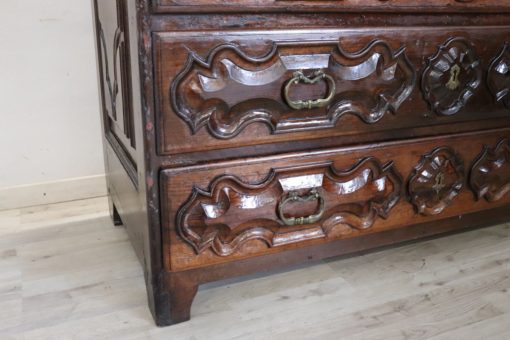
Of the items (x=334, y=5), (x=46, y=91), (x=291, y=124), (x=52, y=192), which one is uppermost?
(x=334, y=5)

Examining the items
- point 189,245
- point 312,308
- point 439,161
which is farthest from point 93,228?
point 439,161

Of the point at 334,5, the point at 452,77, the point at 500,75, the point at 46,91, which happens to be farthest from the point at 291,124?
the point at 46,91

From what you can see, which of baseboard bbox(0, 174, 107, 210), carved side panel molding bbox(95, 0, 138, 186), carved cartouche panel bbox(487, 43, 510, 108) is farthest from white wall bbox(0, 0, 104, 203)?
carved cartouche panel bbox(487, 43, 510, 108)

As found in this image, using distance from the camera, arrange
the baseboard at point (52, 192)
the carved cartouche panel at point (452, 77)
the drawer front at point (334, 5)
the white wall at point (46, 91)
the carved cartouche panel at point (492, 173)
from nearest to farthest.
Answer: the drawer front at point (334, 5) < the carved cartouche panel at point (452, 77) < the carved cartouche panel at point (492, 173) < the white wall at point (46, 91) < the baseboard at point (52, 192)

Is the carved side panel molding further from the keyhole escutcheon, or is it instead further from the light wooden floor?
the keyhole escutcheon

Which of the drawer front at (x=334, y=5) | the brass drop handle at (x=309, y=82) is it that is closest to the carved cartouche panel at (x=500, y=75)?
the drawer front at (x=334, y=5)

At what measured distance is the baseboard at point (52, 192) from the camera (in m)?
1.51

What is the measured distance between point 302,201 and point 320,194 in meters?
0.04

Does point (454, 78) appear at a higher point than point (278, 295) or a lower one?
higher

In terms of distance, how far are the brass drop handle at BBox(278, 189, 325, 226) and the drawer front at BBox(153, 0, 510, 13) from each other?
356mm

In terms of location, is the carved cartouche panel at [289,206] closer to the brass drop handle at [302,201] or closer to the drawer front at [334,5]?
the brass drop handle at [302,201]

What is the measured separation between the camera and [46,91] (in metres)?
1.45

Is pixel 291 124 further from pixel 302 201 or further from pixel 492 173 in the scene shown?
pixel 492 173

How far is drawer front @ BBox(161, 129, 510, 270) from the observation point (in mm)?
889
